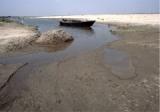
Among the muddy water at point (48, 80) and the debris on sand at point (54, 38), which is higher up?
the debris on sand at point (54, 38)

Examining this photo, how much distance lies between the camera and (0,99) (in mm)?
5449

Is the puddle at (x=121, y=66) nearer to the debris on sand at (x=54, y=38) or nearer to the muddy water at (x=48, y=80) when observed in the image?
the muddy water at (x=48, y=80)

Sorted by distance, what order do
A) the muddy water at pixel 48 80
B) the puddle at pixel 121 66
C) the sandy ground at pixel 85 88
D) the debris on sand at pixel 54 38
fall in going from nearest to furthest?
the sandy ground at pixel 85 88 → the muddy water at pixel 48 80 → the puddle at pixel 121 66 → the debris on sand at pixel 54 38

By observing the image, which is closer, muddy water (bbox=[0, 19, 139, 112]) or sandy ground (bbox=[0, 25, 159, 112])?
sandy ground (bbox=[0, 25, 159, 112])

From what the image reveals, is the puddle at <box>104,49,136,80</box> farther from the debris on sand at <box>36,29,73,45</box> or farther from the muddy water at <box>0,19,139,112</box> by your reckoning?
the debris on sand at <box>36,29,73,45</box>

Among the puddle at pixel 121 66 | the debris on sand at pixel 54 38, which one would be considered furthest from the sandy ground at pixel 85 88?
the debris on sand at pixel 54 38

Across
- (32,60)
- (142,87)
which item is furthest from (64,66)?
(142,87)

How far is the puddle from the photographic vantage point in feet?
23.6

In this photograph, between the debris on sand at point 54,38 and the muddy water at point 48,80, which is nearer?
the muddy water at point 48,80

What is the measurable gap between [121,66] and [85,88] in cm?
308

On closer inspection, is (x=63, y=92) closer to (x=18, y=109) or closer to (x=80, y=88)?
(x=80, y=88)

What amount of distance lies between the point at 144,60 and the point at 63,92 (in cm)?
514

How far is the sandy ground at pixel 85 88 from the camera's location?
4.94 meters

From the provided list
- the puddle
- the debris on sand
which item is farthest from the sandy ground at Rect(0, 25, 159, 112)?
the debris on sand
